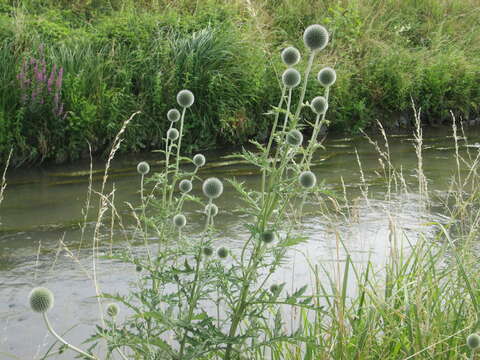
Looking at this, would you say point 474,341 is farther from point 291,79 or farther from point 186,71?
point 186,71

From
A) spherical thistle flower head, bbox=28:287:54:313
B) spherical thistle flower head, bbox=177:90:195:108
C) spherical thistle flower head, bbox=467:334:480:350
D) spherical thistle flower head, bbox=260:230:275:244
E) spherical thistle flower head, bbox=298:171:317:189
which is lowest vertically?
spherical thistle flower head, bbox=467:334:480:350

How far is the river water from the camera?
3426mm

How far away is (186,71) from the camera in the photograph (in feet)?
23.5

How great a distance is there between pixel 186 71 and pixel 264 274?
15.4 feet

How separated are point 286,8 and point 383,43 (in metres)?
1.60

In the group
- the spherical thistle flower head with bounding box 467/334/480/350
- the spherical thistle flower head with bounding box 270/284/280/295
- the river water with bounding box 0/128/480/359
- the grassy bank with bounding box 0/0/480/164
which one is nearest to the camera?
the spherical thistle flower head with bounding box 467/334/480/350

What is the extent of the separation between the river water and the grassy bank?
367mm

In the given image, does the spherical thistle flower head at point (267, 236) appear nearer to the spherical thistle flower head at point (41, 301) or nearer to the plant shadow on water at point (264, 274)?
the plant shadow on water at point (264, 274)

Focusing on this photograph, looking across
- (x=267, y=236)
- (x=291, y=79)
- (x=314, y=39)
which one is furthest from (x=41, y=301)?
(x=314, y=39)

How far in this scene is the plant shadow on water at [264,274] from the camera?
6.23 feet

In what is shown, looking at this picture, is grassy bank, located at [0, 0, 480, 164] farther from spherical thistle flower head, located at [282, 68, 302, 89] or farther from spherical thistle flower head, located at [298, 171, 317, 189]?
spherical thistle flower head, located at [298, 171, 317, 189]

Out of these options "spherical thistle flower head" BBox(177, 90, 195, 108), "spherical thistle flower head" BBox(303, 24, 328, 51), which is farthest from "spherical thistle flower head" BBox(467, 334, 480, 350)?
"spherical thistle flower head" BBox(177, 90, 195, 108)

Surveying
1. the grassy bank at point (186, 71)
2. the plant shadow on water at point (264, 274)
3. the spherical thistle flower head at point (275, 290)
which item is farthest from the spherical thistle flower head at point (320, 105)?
the grassy bank at point (186, 71)

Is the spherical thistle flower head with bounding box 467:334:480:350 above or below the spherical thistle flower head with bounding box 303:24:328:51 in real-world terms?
below
